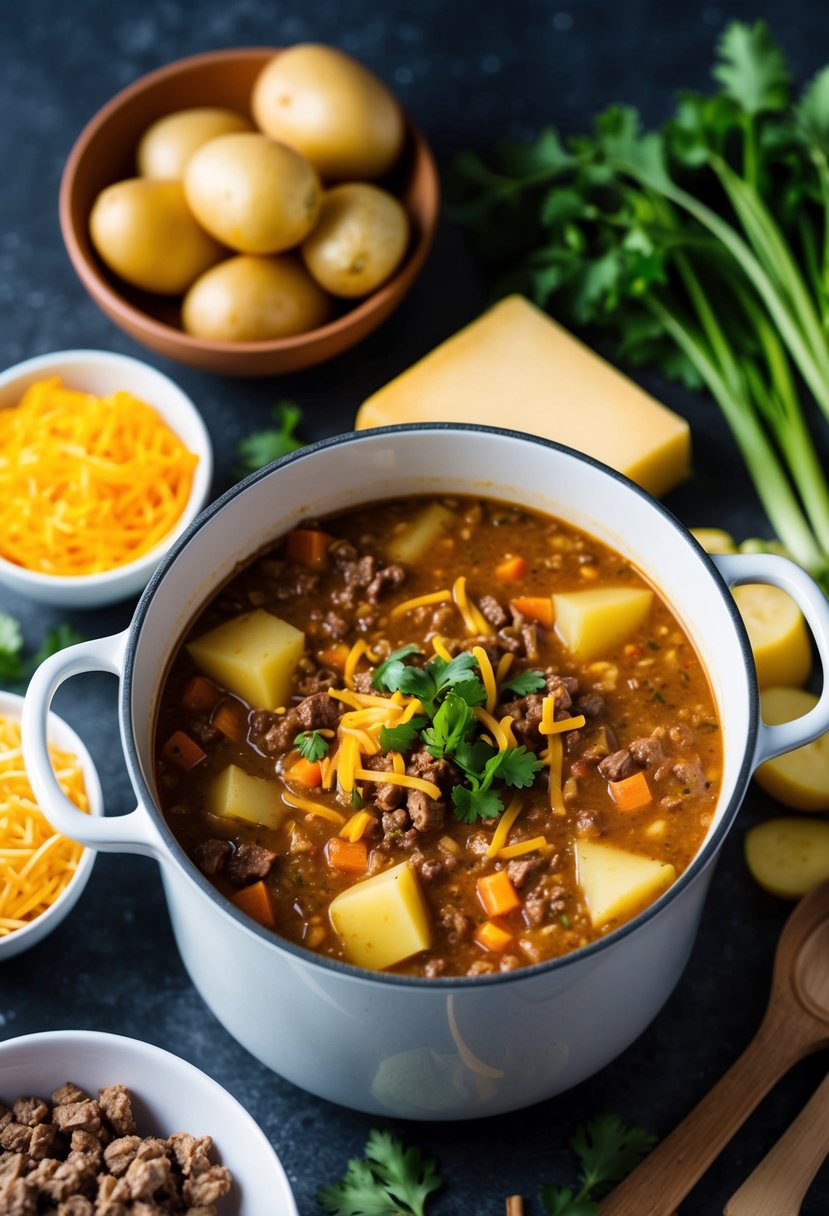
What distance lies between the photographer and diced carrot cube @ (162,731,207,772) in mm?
3611

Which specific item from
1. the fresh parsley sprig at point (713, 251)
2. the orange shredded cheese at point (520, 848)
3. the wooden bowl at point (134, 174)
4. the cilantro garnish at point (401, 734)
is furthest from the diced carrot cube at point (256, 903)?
the fresh parsley sprig at point (713, 251)

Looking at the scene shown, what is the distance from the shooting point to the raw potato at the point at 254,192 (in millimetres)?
4426

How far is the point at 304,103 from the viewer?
4.68 metres

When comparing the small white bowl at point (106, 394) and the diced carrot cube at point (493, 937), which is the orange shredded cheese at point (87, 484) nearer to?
the small white bowl at point (106, 394)

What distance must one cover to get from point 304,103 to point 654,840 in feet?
8.57

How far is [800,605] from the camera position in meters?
3.32

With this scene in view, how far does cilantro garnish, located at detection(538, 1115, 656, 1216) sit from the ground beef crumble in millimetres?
848

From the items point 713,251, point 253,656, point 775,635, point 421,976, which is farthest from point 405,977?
point 713,251

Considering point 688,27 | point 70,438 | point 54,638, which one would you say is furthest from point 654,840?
point 688,27

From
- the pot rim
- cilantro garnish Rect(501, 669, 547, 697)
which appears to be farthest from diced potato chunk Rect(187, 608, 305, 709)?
cilantro garnish Rect(501, 669, 547, 697)

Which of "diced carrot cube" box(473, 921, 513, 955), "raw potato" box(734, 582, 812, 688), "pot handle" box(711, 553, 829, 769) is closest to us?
"pot handle" box(711, 553, 829, 769)

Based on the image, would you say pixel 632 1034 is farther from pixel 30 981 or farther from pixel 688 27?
pixel 688 27

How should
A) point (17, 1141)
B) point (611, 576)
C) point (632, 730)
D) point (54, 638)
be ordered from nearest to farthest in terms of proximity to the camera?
point (17, 1141), point (632, 730), point (611, 576), point (54, 638)

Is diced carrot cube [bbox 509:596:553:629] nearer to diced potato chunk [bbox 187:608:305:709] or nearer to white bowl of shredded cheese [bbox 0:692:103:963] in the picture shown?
diced potato chunk [bbox 187:608:305:709]
